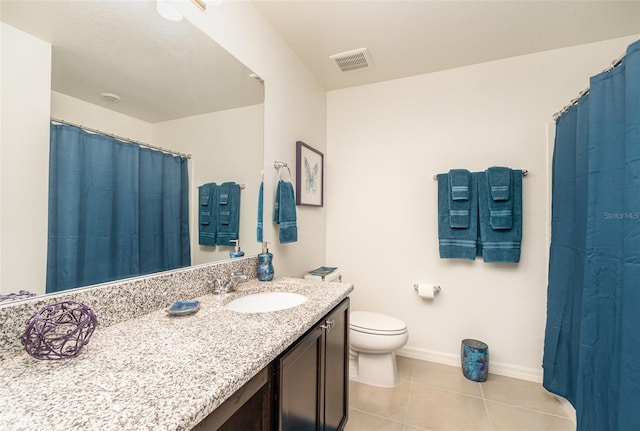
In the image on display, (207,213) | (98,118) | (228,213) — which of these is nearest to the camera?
(98,118)

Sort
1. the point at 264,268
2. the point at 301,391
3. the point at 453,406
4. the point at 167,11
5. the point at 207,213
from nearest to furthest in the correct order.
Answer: the point at 301,391 → the point at 167,11 → the point at 207,213 → the point at 264,268 → the point at 453,406

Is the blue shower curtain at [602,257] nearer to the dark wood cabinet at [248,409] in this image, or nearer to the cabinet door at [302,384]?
the cabinet door at [302,384]

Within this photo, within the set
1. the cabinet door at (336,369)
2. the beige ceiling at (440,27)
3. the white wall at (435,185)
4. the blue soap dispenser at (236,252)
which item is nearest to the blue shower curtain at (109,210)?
the blue soap dispenser at (236,252)

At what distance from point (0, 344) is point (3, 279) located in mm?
155

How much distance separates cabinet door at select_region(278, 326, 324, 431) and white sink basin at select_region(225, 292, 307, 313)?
0.85 ft

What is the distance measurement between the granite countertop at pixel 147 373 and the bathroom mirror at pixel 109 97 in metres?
0.27

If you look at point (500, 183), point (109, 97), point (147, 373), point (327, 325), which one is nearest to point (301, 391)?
point (327, 325)

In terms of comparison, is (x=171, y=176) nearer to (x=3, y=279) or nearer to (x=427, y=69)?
(x=3, y=279)

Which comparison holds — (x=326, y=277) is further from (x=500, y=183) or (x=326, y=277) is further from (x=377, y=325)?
(x=500, y=183)

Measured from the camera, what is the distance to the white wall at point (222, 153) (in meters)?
1.21

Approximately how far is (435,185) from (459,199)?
10.1 inches

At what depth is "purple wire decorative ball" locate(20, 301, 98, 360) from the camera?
0.66 meters

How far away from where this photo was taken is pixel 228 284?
1.36 meters

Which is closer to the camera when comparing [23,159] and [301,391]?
[23,159]
